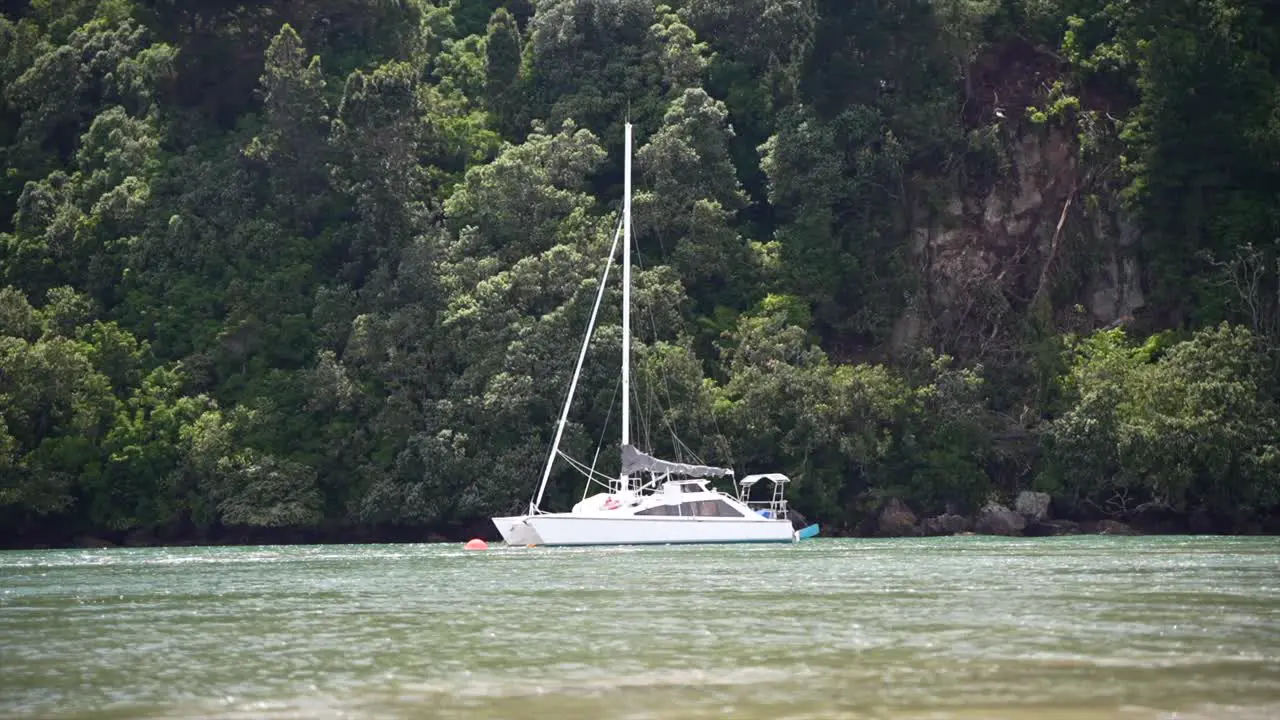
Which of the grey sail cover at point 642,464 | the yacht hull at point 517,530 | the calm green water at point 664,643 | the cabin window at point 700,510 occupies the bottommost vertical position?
the calm green water at point 664,643

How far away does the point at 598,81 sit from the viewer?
209 feet

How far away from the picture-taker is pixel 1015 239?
192 feet

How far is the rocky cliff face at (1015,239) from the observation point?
56281 millimetres

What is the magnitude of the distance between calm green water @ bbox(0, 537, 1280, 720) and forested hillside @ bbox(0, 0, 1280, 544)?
922 inches

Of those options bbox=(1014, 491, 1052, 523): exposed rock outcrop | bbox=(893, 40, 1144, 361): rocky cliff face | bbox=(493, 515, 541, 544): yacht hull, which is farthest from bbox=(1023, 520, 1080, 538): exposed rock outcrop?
bbox=(493, 515, 541, 544): yacht hull

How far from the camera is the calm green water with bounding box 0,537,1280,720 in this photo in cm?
1174

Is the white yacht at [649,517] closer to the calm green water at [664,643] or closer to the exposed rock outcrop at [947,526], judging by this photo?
the exposed rock outcrop at [947,526]

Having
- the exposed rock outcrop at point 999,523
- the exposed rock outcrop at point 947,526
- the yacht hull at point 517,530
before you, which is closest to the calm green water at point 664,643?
the yacht hull at point 517,530

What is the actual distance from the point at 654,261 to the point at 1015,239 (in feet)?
43.6

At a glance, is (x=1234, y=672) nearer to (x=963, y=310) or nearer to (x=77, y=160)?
(x=963, y=310)

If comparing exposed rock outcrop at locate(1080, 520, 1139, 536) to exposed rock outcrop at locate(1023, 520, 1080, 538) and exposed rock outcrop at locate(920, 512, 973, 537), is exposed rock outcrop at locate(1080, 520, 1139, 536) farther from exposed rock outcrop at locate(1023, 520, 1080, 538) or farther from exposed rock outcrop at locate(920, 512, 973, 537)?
exposed rock outcrop at locate(920, 512, 973, 537)

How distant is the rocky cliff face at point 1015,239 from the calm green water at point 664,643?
28.2 metres

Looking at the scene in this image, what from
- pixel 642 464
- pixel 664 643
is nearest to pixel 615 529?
pixel 642 464

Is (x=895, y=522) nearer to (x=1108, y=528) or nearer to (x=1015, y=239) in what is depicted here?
(x=1108, y=528)
